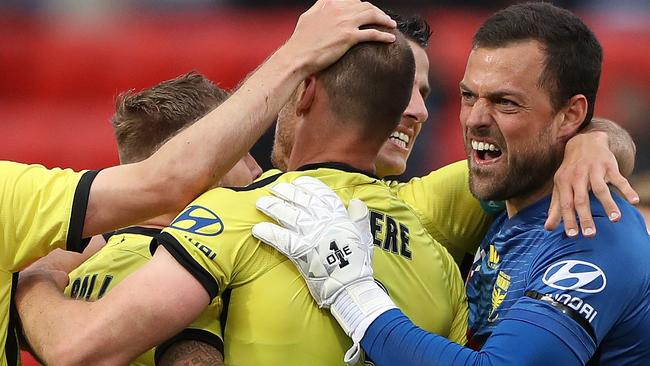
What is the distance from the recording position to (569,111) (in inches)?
114

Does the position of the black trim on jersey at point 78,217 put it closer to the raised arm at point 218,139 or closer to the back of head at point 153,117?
the raised arm at point 218,139

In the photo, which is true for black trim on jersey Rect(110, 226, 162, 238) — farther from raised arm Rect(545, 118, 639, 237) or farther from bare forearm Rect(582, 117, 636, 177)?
bare forearm Rect(582, 117, 636, 177)

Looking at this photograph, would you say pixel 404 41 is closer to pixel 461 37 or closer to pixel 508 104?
pixel 508 104

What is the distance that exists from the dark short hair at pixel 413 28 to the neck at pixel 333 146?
133cm

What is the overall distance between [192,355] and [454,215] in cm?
119

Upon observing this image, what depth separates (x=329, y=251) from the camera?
2436 mm

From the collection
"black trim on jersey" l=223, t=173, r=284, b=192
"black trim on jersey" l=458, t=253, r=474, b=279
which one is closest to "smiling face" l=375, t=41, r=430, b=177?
"black trim on jersey" l=458, t=253, r=474, b=279

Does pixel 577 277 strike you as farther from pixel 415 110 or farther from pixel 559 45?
pixel 415 110

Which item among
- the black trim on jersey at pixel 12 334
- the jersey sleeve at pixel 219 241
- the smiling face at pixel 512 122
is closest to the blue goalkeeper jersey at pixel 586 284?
the smiling face at pixel 512 122

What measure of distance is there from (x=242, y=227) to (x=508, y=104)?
0.90 metres

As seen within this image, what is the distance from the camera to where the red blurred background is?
738 centimetres

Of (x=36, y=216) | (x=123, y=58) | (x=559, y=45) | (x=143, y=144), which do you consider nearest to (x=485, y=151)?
(x=559, y=45)

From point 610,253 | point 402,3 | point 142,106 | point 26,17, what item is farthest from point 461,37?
point 610,253

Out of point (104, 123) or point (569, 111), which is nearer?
point (569, 111)
